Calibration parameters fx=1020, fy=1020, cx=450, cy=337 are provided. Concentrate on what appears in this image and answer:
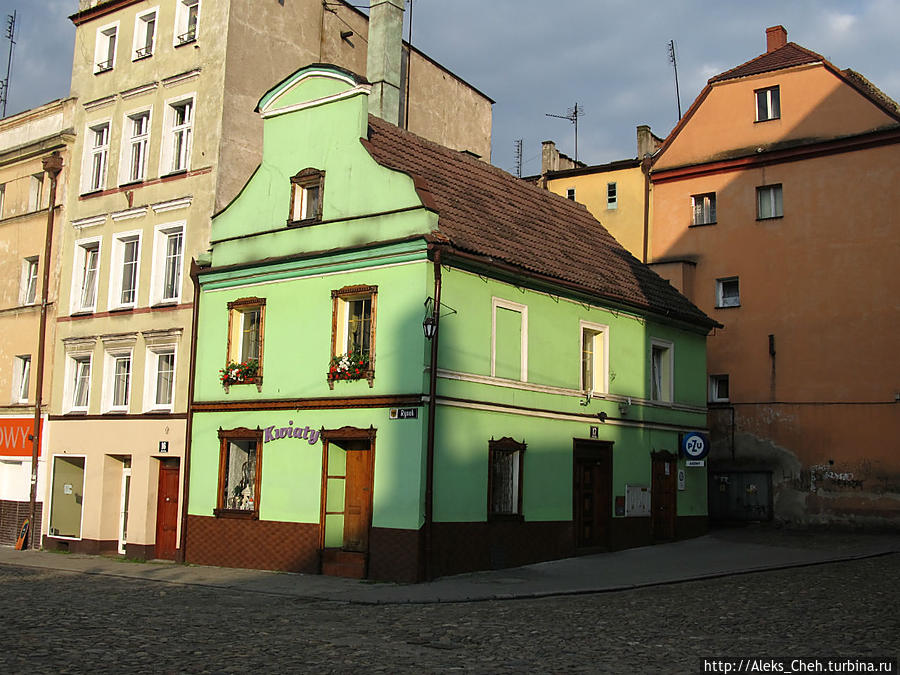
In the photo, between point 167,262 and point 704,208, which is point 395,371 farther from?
point 704,208

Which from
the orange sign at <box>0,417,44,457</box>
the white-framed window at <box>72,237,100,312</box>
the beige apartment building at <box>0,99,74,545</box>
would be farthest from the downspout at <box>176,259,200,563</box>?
the orange sign at <box>0,417,44,457</box>

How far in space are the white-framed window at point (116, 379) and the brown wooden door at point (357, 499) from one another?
30.2ft

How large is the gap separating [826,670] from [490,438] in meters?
12.2

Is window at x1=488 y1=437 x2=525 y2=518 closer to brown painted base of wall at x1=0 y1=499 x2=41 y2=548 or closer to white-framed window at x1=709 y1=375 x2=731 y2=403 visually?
white-framed window at x1=709 y1=375 x2=731 y2=403

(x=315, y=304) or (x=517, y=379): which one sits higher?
(x=315, y=304)

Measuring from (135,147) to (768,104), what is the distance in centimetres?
1951

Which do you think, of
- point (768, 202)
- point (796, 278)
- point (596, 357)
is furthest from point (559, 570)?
point (768, 202)

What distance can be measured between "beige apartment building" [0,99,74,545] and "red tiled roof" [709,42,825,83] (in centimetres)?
2107

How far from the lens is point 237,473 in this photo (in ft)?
77.5

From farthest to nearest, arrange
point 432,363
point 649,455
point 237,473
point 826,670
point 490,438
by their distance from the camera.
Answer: point 649,455 → point 237,473 → point 490,438 → point 432,363 → point 826,670

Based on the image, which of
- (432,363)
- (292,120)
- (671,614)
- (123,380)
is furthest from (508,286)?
(123,380)

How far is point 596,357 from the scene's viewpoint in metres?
25.5

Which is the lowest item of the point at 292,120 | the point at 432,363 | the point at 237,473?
the point at 237,473

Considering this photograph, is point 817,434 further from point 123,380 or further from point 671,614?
point 123,380
